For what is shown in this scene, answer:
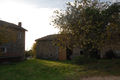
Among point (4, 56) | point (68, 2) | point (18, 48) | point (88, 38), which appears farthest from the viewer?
point (18, 48)

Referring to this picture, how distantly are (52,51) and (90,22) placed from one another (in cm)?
1560

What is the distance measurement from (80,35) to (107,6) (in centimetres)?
512

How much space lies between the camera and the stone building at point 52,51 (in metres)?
26.8

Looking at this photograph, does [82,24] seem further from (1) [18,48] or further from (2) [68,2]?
(1) [18,48]

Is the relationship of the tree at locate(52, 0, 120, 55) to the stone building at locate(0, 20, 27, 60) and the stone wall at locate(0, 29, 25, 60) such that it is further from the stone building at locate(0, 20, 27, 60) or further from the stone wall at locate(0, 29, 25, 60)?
the stone wall at locate(0, 29, 25, 60)

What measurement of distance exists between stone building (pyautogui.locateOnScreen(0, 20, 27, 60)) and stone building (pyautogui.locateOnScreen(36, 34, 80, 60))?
4.84m

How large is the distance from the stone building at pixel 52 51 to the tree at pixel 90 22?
1091 centimetres

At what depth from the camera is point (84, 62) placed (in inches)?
755

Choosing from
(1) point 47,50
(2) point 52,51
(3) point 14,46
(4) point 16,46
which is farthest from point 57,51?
(3) point 14,46

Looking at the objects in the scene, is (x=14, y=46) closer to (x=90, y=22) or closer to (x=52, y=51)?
(x=52, y=51)

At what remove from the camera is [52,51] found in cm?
2734

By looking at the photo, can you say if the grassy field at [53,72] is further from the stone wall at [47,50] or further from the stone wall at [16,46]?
the stone wall at [47,50]

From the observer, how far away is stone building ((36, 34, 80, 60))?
87.8 feet

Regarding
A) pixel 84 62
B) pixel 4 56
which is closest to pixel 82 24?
pixel 84 62
